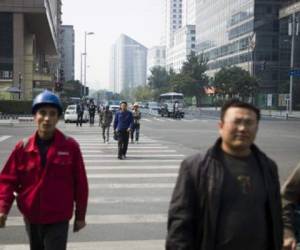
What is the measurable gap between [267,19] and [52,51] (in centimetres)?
3665

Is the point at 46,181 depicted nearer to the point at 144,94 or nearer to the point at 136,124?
the point at 136,124

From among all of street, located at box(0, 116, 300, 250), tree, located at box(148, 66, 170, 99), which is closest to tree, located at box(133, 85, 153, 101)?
tree, located at box(148, 66, 170, 99)

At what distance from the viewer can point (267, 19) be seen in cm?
9069

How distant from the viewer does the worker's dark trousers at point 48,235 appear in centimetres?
386

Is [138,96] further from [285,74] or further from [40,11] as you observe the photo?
[40,11]

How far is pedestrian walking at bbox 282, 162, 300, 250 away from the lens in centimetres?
344

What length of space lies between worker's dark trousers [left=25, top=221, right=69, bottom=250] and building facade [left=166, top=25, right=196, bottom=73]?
148545 millimetres

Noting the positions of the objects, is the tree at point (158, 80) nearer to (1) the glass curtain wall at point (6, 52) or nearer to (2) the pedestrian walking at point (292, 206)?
(1) the glass curtain wall at point (6, 52)

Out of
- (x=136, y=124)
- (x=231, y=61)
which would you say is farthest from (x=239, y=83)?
(x=136, y=124)

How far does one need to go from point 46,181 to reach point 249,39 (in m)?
86.1

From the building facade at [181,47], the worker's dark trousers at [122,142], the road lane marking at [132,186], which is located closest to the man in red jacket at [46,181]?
the road lane marking at [132,186]

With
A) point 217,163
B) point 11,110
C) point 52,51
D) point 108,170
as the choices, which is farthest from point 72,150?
point 52,51

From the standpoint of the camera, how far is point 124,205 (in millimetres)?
8852

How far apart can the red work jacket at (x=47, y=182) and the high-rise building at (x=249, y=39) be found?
260 feet
